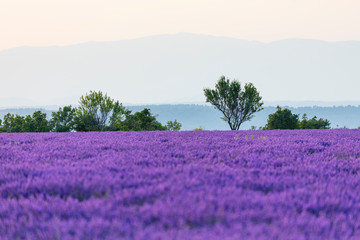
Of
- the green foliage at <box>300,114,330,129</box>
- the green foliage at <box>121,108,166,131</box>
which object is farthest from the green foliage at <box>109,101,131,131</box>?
the green foliage at <box>300,114,330,129</box>

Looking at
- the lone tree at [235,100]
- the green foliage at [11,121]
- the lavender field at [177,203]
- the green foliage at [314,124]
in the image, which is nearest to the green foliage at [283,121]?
the lone tree at [235,100]

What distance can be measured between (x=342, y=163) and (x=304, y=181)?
184cm

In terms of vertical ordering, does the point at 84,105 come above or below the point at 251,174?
above

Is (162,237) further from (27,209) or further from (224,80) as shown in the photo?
A: (224,80)

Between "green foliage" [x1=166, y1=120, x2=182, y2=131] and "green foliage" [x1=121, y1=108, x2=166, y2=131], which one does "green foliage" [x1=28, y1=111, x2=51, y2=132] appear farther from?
"green foliage" [x1=166, y1=120, x2=182, y2=131]

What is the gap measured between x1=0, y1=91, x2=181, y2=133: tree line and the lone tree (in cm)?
1018

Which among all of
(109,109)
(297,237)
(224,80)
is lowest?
(297,237)

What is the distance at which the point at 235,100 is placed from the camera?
162 feet

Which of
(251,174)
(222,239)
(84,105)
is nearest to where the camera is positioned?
(222,239)

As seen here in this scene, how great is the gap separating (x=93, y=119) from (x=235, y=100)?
842 inches

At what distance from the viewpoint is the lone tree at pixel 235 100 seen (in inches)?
1935

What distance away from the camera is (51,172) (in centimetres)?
441

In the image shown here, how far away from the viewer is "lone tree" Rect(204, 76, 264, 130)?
49.2 meters

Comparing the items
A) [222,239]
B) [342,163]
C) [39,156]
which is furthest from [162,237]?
[39,156]
